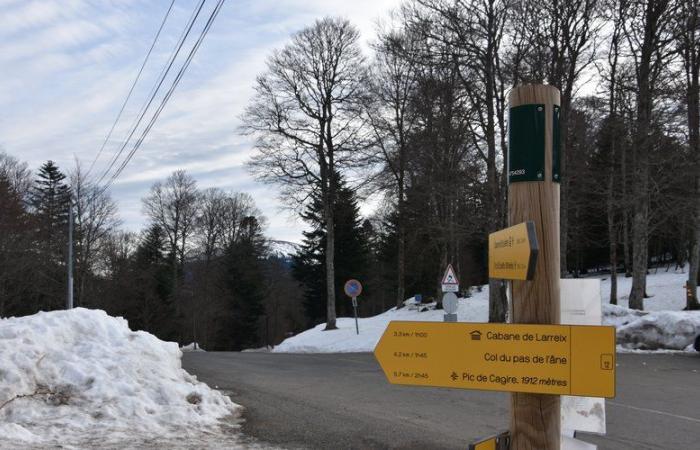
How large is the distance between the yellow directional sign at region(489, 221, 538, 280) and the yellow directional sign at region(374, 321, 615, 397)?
235mm

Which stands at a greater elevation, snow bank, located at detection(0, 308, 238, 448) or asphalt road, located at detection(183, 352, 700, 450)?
snow bank, located at detection(0, 308, 238, 448)

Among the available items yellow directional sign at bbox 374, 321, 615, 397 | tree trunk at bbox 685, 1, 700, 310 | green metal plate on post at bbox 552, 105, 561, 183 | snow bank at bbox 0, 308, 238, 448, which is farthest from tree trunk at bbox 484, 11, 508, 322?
yellow directional sign at bbox 374, 321, 615, 397

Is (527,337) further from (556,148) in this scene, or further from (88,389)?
(88,389)

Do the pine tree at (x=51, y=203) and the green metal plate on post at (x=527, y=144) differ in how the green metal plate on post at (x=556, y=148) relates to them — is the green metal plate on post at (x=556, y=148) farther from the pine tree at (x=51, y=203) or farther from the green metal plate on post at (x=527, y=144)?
the pine tree at (x=51, y=203)

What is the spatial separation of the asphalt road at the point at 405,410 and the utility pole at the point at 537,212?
15.7ft

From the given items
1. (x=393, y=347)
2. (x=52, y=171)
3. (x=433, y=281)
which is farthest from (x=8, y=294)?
(x=393, y=347)

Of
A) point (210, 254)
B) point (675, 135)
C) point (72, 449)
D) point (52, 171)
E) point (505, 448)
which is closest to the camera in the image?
point (505, 448)

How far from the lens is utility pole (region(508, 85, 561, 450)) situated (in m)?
2.52

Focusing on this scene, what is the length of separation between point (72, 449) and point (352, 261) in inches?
1730

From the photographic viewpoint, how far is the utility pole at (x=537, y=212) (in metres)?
2.52

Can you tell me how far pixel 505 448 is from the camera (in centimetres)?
260

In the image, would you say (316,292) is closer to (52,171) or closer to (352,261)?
(352,261)

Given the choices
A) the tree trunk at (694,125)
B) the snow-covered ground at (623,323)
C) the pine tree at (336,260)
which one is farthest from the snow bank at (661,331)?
the pine tree at (336,260)

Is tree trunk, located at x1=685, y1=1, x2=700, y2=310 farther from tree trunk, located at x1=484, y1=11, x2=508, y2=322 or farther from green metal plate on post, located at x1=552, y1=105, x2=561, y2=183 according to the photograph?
green metal plate on post, located at x1=552, y1=105, x2=561, y2=183
